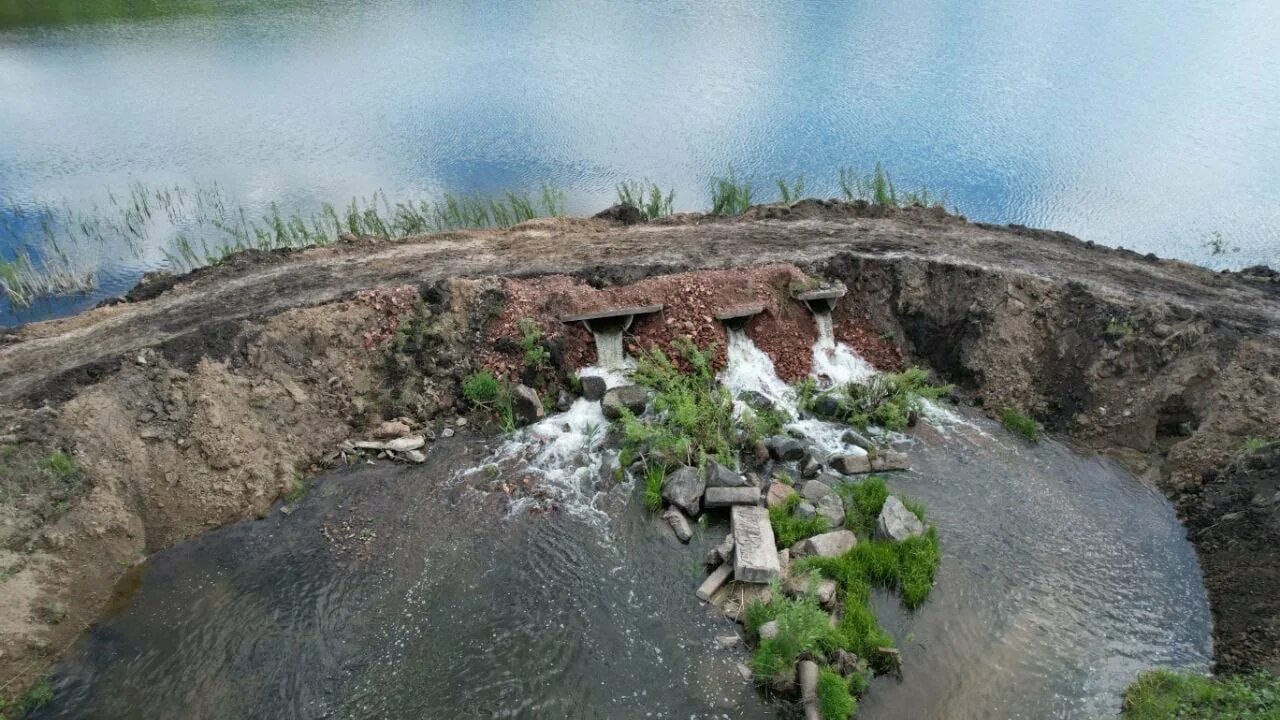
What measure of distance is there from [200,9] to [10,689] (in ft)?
171

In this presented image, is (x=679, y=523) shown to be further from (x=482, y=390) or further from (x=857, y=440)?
(x=482, y=390)

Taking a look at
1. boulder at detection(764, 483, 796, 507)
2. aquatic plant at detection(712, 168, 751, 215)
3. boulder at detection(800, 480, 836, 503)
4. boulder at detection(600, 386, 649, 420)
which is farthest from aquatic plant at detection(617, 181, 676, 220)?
boulder at detection(800, 480, 836, 503)

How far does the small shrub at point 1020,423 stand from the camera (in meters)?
15.9

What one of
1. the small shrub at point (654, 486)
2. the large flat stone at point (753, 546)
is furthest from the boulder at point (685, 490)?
the large flat stone at point (753, 546)

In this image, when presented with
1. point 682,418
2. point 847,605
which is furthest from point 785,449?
point 847,605

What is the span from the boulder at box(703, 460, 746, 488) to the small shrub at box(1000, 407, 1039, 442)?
7.05 metres

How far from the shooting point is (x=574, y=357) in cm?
1708

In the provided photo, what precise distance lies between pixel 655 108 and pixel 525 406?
2388 centimetres

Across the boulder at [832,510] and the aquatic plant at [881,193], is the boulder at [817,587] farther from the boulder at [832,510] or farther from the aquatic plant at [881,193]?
the aquatic plant at [881,193]

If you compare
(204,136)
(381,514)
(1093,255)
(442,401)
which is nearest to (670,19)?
(204,136)

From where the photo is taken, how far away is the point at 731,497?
13.4 metres

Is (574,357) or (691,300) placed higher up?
(691,300)

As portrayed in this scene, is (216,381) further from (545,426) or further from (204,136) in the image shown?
(204,136)

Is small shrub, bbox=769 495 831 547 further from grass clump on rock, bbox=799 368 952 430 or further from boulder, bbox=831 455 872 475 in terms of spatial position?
grass clump on rock, bbox=799 368 952 430
